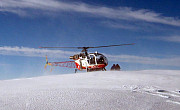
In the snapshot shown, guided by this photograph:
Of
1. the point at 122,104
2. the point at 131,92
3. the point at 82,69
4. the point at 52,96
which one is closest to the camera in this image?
the point at 122,104

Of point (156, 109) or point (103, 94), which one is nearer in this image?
point (156, 109)

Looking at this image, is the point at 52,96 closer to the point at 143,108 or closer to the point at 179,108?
the point at 143,108

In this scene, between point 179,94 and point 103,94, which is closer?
point 103,94

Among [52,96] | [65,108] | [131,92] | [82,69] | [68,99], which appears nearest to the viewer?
[65,108]

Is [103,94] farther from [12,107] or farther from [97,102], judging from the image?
[12,107]

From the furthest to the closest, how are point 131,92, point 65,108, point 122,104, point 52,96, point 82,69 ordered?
1. point 82,69
2. point 131,92
3. point 52,96
4. point 122,104
5. point 65,108

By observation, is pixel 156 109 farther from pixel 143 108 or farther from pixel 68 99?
pixel 68 99

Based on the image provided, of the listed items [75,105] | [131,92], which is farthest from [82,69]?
[75,105]

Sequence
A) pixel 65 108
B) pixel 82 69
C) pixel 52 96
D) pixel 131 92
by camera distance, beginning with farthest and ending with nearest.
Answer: pixel 82 69 → pixel 131 92 → pixel 52 96 → pixel 65 108

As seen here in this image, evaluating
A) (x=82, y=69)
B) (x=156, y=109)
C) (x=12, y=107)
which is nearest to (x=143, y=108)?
(x=156, y=109)
